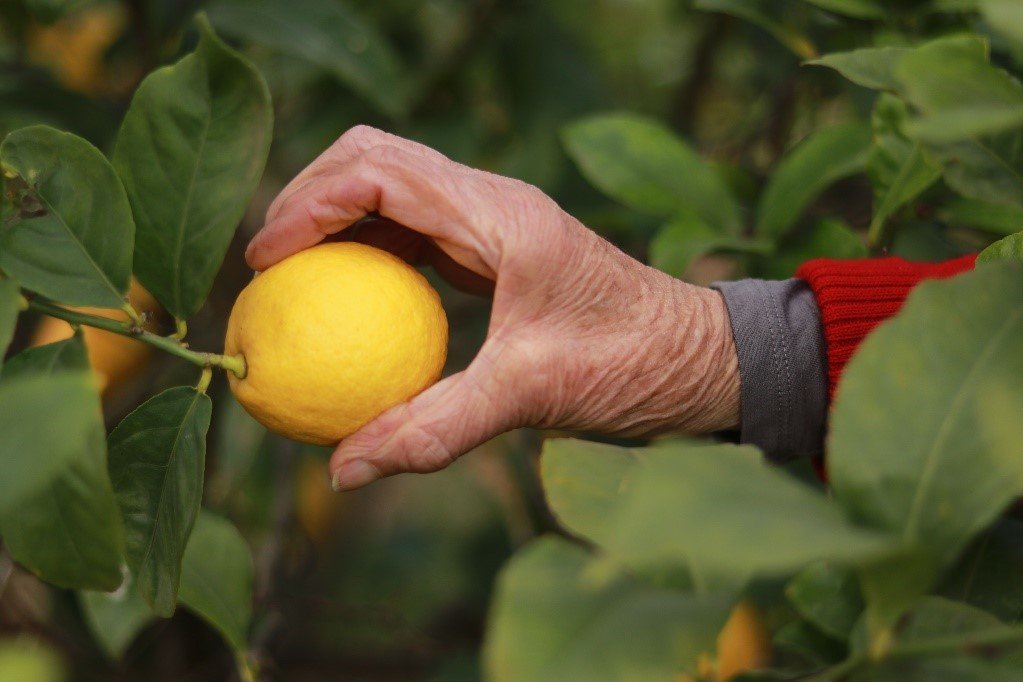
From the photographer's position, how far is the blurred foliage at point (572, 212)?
1.52 ft

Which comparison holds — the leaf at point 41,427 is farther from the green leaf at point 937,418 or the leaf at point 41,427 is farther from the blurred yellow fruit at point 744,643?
the blurred yellow fruit at point 744,643

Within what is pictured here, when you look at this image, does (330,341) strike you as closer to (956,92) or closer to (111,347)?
(956,92)

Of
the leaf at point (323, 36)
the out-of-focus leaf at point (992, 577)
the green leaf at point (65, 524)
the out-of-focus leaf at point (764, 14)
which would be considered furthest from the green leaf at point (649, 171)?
the green leaf at point (65, 524)

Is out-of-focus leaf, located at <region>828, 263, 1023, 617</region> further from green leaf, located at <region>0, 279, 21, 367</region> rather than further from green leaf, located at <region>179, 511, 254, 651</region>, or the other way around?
green leaf, located at <region>179, 511, 254, 651</region>

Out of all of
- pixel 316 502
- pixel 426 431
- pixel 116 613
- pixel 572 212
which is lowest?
pixel 316 502

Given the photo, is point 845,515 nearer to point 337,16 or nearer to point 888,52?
point 888,52

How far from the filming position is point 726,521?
0.41 meters

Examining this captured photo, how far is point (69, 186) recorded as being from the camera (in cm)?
69

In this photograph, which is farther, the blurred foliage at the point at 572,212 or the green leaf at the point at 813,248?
the green leaf at the point at 813,248

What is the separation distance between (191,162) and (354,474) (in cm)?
27

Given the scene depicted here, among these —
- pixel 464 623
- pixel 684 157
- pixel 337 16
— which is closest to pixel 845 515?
pixel 684 157

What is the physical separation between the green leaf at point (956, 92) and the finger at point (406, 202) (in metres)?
0.34

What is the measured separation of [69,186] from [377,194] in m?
0.23

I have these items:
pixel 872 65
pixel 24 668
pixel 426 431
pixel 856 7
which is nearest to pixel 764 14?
pixel 856 7
